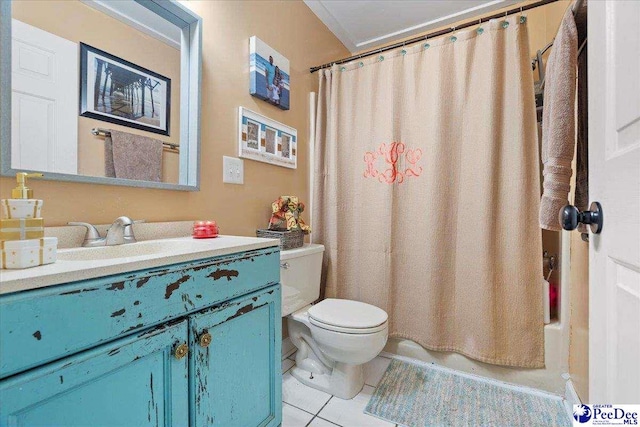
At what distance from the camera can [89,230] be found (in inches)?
36.3

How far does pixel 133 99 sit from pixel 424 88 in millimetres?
1508

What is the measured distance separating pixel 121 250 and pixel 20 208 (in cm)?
36

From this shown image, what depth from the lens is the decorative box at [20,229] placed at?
58 cm

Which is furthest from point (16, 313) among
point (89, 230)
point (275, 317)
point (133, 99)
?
point (133, 99)

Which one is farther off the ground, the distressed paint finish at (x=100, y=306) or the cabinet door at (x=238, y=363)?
the distressed paint finish at (x=100, y=306)

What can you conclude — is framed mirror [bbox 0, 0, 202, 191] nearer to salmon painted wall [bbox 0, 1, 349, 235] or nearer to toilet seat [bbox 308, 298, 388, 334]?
salmon painted wall [bbox 0, 1, 349, 235]

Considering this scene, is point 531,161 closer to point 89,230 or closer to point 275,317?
point 275,317

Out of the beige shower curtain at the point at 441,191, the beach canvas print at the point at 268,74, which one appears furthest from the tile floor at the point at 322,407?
the beach canvas print at the point at 268,74

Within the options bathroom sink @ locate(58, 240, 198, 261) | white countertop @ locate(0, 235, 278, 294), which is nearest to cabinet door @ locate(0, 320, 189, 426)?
white countertop @ locate(0, 235, 278, 294)

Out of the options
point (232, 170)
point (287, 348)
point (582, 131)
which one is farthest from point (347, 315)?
point (582, 131)

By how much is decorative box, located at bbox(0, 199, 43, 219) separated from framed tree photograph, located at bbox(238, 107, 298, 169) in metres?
0.94

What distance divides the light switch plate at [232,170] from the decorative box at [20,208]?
2.72ft

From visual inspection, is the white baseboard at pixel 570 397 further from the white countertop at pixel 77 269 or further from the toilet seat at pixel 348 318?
the white countertop at pixel 77 269

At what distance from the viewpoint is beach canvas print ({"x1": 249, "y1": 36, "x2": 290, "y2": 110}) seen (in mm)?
1551
